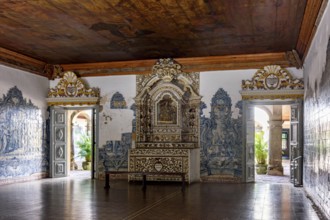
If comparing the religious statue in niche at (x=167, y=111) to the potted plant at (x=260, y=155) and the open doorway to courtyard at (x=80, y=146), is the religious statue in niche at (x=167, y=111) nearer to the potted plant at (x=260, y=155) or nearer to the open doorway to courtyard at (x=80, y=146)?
the open doorway to courtyard at (x=80, y=146)

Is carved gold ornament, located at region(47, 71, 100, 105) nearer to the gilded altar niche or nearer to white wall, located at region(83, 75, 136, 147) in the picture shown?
white wall, located at region(83, 75, 136, 147)

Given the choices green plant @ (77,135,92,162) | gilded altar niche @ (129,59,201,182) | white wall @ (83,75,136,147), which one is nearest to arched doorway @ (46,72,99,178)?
white wall @ (83,75,136,147)

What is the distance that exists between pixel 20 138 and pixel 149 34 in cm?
469

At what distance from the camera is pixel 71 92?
11.7 m

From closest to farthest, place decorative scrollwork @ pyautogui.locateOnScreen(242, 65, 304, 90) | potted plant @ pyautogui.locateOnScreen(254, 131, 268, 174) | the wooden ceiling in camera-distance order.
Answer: the wooden ceiling → decorative scrollwork @ pyautogui.locateOnScreen(242, 65, 304, 90) → potted plant @ pyautogui.locateOnScreen(254, 131, 268, 174)

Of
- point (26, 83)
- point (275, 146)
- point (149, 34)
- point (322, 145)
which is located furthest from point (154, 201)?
point (275, 146)

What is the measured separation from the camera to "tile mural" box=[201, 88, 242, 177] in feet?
34.7

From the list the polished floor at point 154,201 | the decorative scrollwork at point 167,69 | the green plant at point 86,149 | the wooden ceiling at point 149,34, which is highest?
the wooden ceiling at point 149,34

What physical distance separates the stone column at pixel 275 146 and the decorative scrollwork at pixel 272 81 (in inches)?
166

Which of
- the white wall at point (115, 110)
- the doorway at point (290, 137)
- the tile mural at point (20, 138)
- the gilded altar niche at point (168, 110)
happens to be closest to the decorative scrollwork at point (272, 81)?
the doorway at point (290, 137)

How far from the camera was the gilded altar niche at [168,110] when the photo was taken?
10.8m

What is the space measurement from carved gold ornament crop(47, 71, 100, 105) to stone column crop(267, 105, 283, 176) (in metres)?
6.45

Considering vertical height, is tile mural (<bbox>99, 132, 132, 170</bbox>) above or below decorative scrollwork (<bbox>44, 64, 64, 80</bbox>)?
below

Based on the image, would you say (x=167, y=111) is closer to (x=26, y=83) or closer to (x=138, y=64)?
(x=138, y=64)
